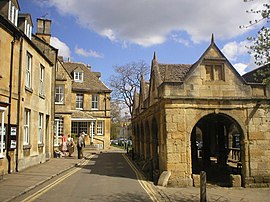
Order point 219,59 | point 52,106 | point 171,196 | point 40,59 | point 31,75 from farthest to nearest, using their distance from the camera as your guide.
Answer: point 52,106 → point 40,59 → point 31,75 → point 219,59 → point 171,196

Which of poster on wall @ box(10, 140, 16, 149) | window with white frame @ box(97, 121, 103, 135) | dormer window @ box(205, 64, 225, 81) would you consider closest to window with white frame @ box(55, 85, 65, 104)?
window with white frame @ box(97, 121, 103, 135)

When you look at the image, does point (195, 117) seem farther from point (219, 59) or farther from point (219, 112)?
point (219, 59)

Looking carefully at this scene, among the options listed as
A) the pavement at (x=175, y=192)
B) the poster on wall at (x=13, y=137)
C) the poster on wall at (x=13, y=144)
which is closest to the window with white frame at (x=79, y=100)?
the poster on wall at (x=13, y=137)

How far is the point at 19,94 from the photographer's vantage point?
14.9m

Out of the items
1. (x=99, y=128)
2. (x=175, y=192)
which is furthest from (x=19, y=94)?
(x=99, y=128)

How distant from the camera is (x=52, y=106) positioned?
2388cm

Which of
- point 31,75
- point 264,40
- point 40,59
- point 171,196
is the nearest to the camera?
point 264,40

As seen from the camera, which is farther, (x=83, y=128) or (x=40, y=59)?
(x=83, y=128)

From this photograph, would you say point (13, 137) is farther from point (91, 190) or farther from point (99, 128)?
point (99, 128)

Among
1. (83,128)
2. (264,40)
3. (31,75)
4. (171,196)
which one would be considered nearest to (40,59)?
(31,75)

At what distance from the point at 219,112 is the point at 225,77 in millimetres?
1689

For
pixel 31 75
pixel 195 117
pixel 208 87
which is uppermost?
pixel 31 75

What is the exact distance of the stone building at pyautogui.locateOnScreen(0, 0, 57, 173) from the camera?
13.4 m

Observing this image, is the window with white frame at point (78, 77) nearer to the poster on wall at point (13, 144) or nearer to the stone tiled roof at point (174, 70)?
the stone tiled roof at point (174, 70)
